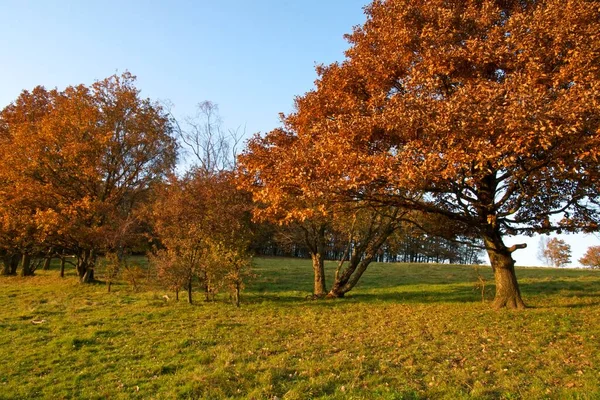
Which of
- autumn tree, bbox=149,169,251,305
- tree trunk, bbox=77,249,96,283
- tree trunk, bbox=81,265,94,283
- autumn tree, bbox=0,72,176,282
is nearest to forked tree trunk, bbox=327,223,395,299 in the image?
autumn tree, bbox=149,169,251,305

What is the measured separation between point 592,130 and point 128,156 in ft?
80.1

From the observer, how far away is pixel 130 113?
25000 mm

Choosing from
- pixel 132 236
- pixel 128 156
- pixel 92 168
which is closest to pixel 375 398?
pixel 132 236

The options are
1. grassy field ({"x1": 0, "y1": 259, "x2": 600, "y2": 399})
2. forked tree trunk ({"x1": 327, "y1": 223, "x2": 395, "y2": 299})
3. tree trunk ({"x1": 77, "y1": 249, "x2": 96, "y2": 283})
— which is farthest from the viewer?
tree trunk ({"x1": 77, "y1": 249, "x2": 96, "y2": 283})

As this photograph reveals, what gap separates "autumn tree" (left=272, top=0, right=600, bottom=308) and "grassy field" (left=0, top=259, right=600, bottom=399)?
311cm

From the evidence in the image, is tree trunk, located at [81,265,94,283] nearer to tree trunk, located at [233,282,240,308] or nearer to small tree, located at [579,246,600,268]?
tree trunk, located at [233,282,240,308]

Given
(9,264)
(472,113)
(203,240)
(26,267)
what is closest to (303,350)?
(472,113)

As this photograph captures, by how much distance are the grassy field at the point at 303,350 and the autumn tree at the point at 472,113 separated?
311cm

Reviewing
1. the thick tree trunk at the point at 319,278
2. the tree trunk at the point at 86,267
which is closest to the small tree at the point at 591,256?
the thick tree trunk at the point at 319,278

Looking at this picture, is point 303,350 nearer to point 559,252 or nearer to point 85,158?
point 85,158

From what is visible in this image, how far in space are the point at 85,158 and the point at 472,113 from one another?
840 inches

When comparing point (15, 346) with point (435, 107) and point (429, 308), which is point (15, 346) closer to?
point (435, 107)

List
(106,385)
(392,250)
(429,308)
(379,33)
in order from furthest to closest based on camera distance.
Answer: (392,250)
(429,308)
(379,33)
(106,385)

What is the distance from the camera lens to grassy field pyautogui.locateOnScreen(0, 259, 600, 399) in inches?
257
